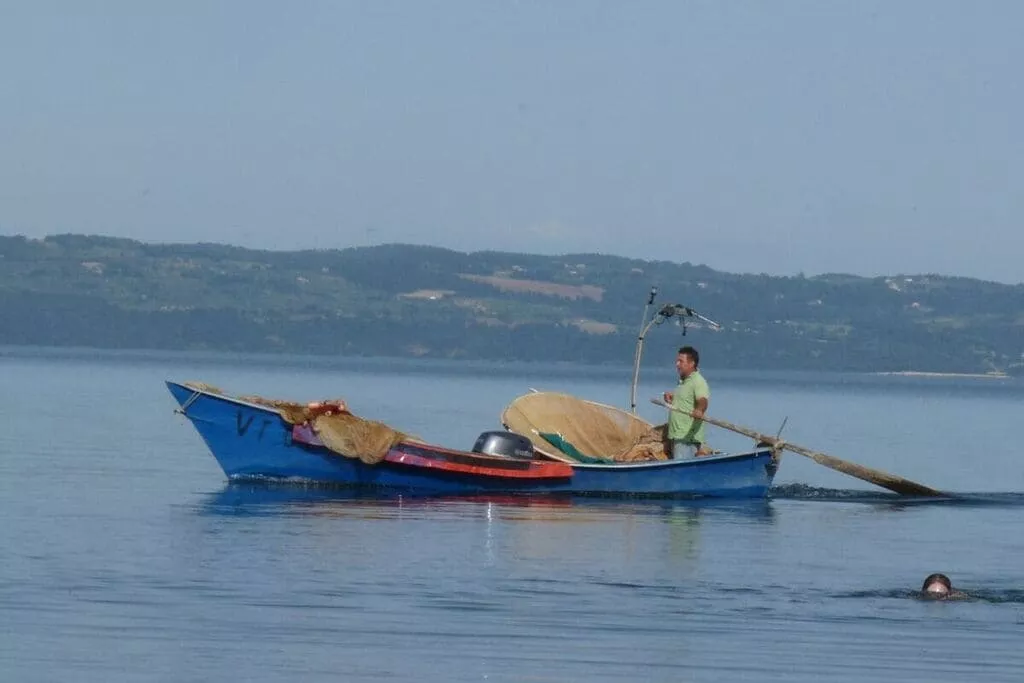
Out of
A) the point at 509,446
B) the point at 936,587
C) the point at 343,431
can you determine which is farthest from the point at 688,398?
the point at 936,587

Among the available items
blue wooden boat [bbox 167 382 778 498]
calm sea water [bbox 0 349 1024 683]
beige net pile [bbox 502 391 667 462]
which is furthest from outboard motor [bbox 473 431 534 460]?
beige net pile [bbox 502 391 667 462]

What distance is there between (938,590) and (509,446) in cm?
1057

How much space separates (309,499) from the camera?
27.7 metres

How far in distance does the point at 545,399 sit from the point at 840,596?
39.9 feet

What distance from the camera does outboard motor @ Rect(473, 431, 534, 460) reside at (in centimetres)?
2875

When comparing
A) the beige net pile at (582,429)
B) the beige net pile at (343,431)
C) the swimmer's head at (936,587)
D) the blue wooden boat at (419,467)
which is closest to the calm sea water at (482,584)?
the swimmer's head at (936,587)

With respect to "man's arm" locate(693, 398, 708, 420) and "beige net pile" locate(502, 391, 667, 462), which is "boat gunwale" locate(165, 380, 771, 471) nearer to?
"man's arm" locate(693, 398, 708, 420)

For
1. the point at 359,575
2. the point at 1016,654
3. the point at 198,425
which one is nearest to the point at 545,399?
the point at 198,425

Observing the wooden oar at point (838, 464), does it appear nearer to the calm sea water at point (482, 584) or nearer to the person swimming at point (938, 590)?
the calm sea water at point (482, 584)

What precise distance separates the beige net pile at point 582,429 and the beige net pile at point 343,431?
282cm

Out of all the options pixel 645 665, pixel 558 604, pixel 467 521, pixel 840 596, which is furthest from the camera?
pixel 467 521

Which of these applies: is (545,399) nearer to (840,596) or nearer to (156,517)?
(156,517)

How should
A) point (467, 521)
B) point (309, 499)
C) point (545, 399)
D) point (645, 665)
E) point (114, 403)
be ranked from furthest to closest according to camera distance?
1. point (114, 403)
2. point (545, 399)
3. point (309, 499)
4. point (467, 521)
5. point (645, 665)

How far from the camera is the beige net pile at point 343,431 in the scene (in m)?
28.0
